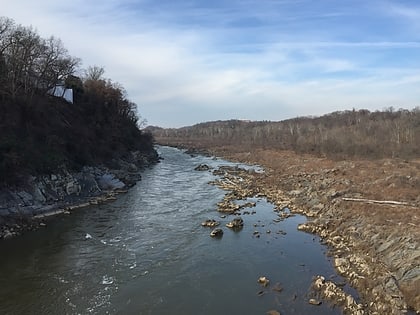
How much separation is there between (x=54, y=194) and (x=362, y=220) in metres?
21.6

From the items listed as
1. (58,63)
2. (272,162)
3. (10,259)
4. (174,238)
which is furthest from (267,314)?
(272,162)

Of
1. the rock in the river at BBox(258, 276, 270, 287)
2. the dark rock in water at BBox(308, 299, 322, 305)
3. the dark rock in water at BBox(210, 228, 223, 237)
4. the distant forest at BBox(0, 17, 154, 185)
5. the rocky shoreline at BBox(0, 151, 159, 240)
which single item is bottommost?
the dark rock in water at BBox(308, 299, 322, 305)

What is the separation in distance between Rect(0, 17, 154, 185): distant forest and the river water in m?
6.33

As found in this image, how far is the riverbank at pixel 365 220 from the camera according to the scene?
1504 cm

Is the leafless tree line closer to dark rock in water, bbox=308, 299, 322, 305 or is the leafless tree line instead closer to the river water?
→ the river water

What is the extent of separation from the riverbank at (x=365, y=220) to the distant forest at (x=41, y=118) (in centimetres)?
1591

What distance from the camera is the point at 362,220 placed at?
23344mm

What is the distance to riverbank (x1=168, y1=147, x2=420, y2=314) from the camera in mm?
15039

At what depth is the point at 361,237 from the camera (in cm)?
2134

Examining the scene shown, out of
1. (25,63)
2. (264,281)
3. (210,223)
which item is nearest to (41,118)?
(25,63)

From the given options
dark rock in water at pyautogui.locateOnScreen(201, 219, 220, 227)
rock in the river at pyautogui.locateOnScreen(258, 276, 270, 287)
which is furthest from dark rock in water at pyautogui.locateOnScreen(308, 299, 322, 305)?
dark rock in water at pyautogui.locateOnScreen(201, 219, 220, 227)

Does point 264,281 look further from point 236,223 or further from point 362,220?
point 362,220

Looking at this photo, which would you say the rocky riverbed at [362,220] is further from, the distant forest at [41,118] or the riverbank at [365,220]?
the distant forest at [41,118]

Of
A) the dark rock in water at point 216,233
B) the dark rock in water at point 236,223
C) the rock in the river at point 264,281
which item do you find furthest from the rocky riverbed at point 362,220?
the dark rock in water at point 216,233
